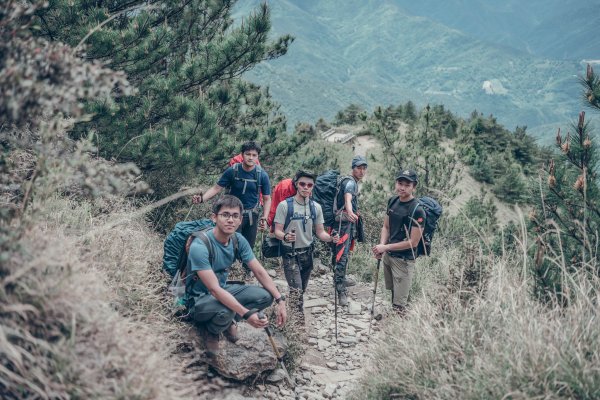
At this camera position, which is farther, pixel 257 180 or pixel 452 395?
pixel 257 180

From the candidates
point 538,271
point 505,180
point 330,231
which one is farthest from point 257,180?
point 505,180

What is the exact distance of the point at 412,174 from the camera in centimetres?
525

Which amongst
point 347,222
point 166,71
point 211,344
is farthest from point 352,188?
point 166,71

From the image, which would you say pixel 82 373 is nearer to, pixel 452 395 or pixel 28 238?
pixel 28 238

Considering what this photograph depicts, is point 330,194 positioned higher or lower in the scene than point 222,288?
lower

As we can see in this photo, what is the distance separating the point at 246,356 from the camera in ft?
14.4

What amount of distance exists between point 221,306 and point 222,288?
15 cm

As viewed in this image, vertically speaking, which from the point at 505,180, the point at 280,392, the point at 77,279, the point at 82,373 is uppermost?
the point at 77,279

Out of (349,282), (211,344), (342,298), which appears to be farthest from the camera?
(349,282)

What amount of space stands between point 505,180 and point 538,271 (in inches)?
810

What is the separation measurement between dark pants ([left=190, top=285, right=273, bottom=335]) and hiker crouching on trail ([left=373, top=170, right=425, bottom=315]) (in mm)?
1604

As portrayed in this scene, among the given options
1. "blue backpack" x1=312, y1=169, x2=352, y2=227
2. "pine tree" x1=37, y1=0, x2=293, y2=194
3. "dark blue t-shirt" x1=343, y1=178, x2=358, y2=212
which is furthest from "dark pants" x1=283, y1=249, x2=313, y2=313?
"pine tree" x1=37, y1=0, x2=293, y2=194

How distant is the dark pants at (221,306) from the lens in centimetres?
416

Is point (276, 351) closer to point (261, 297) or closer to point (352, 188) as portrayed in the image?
point (261, 297)
